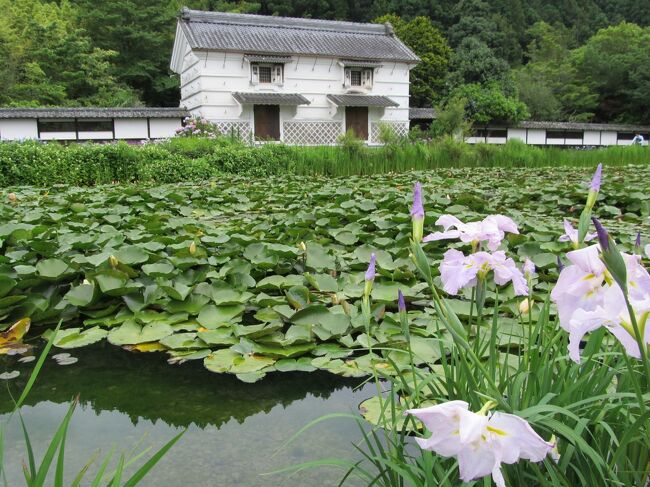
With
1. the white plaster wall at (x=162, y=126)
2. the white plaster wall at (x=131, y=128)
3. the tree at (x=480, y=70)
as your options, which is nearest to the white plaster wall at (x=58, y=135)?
the white plaster wall at (x=131, y=128)

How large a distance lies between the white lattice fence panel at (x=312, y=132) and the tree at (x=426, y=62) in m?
7.38

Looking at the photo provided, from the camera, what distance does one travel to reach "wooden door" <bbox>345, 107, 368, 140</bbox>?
20.1m

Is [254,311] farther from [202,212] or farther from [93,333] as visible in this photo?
[202,212]

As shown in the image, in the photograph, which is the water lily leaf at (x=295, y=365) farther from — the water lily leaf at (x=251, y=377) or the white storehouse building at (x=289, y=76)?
the white storehouse building at (x=289, y=76)

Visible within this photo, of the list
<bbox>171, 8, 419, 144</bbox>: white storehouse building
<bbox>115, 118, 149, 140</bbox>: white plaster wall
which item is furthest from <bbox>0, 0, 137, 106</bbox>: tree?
<bbox>115, 118, 149, 140</bbox>: white plaster wall

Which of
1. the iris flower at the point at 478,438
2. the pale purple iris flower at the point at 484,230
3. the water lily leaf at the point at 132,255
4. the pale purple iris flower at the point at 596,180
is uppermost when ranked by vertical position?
the pale purple iris flower at the point at 596,180

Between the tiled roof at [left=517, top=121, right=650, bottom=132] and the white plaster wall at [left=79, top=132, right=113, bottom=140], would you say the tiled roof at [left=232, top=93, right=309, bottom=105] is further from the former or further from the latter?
the tiled roof at [left=517, top=121, right=650, bottom=132]

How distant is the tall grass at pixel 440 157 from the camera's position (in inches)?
334

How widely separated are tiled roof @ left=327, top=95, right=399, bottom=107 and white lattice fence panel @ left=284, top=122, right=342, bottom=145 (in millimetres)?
956

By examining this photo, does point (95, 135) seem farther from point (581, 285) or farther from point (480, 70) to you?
point (581, 285)

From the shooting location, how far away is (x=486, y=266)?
0.91 metres

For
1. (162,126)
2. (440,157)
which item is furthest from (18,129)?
(440,157)

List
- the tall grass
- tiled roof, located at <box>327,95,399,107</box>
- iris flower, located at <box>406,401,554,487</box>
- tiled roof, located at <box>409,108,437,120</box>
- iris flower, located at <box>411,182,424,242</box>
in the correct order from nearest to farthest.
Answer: iris flower, located at <box>406,401,554,487</box>
iris flower, located at <box>411,182,424,242</box>
the tall grass
tiled roof, located at <box>327,95,399,107</box>
tiled roof, located at <box>409,108,437,120</box>

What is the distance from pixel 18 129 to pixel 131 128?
3366mm
